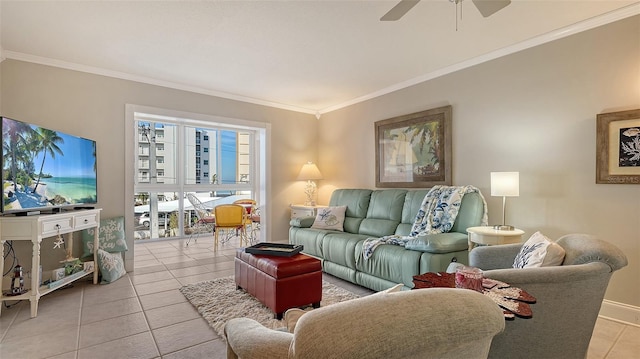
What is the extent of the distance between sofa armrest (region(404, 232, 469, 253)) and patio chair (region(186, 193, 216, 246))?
3.71 metres

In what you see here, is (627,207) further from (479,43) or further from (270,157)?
(270,157)

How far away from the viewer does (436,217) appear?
10.6 feet

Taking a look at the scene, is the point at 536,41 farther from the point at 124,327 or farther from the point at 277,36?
the point at 124,327

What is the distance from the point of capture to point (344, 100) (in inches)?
203

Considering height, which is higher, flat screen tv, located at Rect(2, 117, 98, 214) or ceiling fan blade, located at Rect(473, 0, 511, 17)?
ceiling fan blade, located at Rect(473, 0, 511, 17)

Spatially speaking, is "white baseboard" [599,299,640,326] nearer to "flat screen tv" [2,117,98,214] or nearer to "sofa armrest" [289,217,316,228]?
"sofa armrest" [289,217,316,228]

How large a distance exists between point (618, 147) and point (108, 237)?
516 cm

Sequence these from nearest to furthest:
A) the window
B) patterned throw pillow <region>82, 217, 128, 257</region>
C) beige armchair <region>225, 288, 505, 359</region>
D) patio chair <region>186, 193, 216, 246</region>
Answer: beige armchair <region>225, 288, 505, 359</region> → patterned throw pillow <region>82, 217, 128, 257</region> → patio chair <region>186, 193, 216, 246</region> → the window

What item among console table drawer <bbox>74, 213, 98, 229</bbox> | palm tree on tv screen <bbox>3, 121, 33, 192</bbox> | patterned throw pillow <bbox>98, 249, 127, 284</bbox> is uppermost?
palm tree on tv screen <bbox>3, 121, 33, 192</bbox>

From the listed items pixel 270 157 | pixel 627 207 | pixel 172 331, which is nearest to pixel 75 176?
pixel 172 331

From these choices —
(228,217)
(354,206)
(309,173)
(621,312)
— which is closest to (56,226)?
(228,217)

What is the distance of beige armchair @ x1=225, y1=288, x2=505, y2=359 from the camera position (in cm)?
62

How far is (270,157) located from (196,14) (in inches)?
113

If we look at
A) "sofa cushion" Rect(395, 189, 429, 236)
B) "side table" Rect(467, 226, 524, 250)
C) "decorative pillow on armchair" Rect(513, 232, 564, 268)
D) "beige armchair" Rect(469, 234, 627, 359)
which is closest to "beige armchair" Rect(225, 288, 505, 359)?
"beige armchair" Rect(469, 234, 627, 359)
